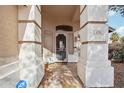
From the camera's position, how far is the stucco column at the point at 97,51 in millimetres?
5254

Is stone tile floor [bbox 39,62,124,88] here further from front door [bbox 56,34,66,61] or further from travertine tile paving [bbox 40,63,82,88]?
front door [bbox 56,34,66,61]

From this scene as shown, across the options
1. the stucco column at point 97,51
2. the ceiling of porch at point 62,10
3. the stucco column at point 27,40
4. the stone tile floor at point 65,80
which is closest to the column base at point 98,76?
the stucco column at point 97,51

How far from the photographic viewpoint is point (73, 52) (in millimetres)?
12516

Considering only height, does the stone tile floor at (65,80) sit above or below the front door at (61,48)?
below

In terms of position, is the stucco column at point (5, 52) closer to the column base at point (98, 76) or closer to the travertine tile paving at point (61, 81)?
the travertine tile paving at point (61, 81)

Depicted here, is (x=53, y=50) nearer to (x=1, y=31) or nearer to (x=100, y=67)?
(x=100, y=67)

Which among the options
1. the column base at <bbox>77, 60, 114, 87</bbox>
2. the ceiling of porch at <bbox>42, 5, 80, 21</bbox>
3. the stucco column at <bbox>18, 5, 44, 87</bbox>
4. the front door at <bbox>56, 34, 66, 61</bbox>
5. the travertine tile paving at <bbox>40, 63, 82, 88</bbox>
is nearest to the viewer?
the stucco column at <bbox>18, 5, 44, 87</bbox>

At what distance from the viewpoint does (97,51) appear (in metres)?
5.38

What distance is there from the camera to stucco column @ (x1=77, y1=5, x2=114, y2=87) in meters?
5.25

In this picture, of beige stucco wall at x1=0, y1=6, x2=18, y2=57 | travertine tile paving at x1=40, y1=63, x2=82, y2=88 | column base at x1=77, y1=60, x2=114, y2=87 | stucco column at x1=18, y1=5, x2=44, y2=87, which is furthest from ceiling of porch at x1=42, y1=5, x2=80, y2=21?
beige stucco wall at x1=0, y1=6, x2=18, y2=57

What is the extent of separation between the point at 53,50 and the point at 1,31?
29.5ft

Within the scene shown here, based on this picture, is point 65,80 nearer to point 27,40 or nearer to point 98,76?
point 98,76

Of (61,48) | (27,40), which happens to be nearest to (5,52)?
(27,40)

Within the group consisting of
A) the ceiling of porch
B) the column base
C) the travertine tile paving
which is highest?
the ceiling of porch
